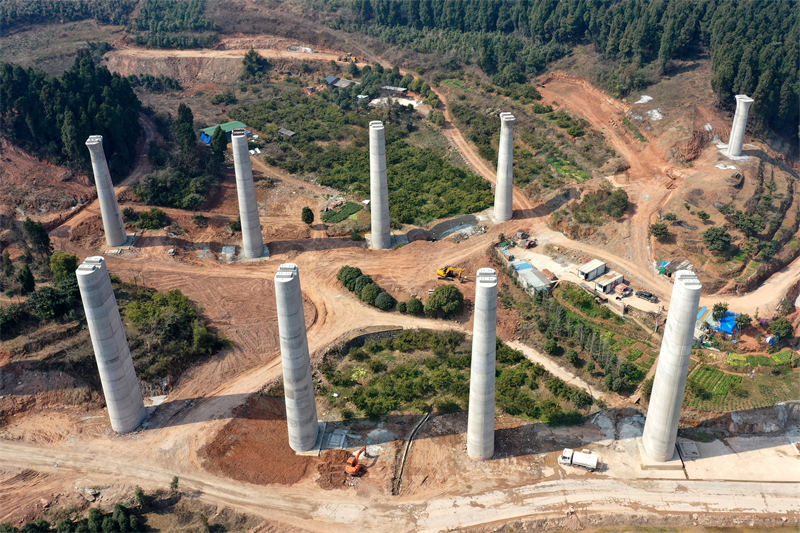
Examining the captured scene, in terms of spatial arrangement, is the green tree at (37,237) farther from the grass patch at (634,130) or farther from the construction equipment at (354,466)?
the grass patch at (634,130)

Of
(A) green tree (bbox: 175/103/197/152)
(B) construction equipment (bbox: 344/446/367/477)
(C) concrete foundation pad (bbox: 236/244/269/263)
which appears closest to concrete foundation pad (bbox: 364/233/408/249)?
(C) concrete foundation pad (bbox: 236/244/269/263)

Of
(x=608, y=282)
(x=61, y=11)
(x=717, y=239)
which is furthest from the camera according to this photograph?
(x=61, y=11)

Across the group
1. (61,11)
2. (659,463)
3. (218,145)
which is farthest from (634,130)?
(61,11)

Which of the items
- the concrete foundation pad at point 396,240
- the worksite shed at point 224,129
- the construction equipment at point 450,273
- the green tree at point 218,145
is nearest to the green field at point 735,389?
the construction equipment at point 450,273

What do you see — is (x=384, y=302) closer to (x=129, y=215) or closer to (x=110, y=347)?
(x=110, y=347)

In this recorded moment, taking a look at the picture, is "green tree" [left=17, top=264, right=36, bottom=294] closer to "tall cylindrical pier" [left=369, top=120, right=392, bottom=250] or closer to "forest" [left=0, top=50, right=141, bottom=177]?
"forest" [left=0, top=50, right=141, bottom=177]
